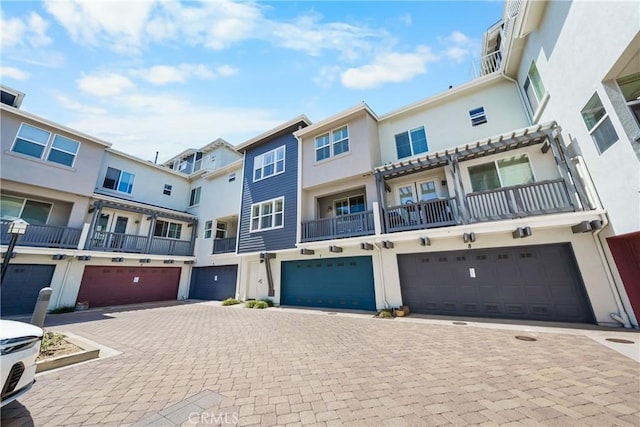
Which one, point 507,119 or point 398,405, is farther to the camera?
point 507,119

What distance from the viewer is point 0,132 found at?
11.7m

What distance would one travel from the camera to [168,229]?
18.3 meters

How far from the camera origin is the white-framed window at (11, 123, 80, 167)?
12.3 metres

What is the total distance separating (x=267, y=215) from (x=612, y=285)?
14.7m

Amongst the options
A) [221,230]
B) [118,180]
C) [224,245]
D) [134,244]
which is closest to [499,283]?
[224,245]

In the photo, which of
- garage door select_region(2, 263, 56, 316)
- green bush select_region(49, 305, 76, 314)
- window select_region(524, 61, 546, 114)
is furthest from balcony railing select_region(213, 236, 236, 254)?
window select_region(524, 61, 546, 114)

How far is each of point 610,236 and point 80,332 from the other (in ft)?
55.4

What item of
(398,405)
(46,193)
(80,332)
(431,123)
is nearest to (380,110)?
(431,123)

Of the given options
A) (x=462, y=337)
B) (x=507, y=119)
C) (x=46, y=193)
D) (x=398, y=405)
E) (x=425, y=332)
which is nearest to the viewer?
(x=398, y=405)

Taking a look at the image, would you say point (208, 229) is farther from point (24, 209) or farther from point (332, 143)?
point (332, 143)

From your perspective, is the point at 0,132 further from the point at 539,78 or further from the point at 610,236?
the point at 610,236

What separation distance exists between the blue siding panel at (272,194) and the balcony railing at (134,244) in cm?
605

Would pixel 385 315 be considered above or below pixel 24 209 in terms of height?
below

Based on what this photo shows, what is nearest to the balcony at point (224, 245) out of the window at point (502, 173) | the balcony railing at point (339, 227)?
the balcony railing at point (339, 227)
